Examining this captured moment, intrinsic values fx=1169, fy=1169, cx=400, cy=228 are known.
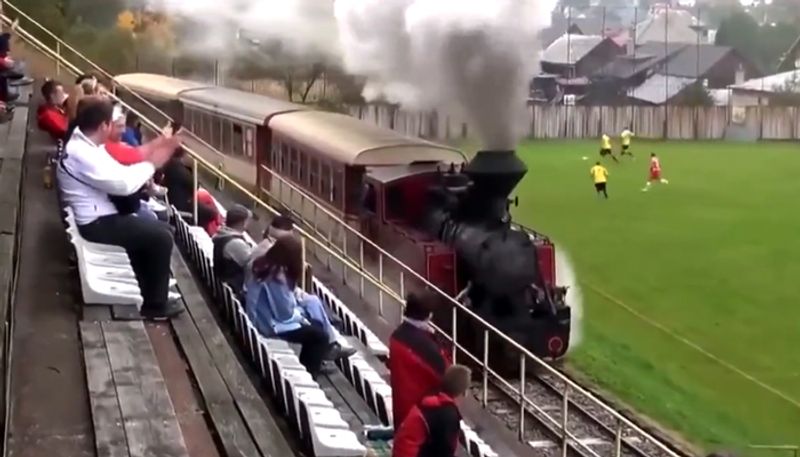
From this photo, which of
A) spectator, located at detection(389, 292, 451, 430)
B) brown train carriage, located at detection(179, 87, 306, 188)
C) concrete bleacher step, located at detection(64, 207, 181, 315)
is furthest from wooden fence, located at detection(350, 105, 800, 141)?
spectator, located at detection(389, 292, 451, 430)

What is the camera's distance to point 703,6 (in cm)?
5872

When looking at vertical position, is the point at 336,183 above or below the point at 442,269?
above

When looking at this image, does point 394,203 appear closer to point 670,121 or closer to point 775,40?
point 670,121

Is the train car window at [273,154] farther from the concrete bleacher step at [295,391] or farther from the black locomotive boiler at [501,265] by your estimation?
the concrete bleacher step at [295,391]

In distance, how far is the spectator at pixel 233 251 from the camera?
7.18m

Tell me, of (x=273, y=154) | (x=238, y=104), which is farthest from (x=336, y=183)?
(x=238, y=104)

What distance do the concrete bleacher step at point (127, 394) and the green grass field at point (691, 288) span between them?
648 centimetres

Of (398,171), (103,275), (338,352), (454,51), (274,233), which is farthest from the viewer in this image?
(398,171)

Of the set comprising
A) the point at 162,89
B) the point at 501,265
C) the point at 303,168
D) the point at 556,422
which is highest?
the point at 162,89

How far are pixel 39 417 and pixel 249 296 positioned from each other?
1519 mm

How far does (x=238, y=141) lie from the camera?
2089cm

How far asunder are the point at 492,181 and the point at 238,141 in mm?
9625

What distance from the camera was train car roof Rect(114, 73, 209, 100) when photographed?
950 inches

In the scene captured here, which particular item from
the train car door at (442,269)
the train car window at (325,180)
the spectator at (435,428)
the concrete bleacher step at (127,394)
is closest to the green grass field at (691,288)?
the train car door at (442,269)
